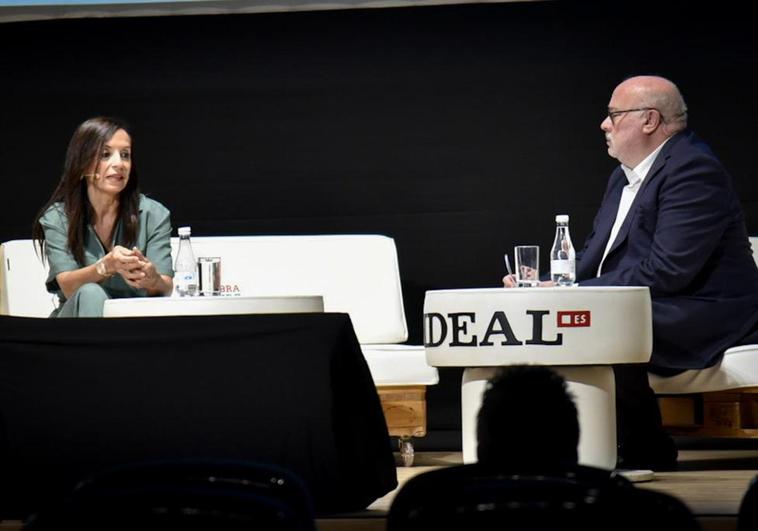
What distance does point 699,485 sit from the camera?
A: 3760 mm

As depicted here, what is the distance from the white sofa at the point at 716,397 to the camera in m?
4.12

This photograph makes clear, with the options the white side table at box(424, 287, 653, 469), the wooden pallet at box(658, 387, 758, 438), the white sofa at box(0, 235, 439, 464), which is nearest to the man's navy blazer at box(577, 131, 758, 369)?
the wooden pallet at box(658, 387, 758, 438)

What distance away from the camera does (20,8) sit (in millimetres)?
5645

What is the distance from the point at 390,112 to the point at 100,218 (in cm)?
160

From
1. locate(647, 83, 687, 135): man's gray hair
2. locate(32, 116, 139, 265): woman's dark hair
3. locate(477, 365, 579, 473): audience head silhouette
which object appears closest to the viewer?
locate(477, 365, 579, 473): audience head silhouette

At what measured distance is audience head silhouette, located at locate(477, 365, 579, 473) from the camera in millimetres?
1862

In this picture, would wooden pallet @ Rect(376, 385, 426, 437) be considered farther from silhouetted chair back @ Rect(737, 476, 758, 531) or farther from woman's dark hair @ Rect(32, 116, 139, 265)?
silhouetted chair back @ Rect(737, 476, 758, 531)

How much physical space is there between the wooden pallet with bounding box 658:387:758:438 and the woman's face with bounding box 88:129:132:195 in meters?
2.09

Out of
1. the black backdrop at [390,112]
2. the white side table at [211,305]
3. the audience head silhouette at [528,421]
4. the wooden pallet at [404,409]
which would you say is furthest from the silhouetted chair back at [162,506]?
the black backdrop at [390,112]

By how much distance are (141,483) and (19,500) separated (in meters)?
1.59

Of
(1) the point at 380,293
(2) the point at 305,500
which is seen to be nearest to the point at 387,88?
(1) the point at 380,293

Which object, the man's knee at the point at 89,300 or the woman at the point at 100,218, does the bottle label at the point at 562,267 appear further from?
the man's knee at the point at 89,300

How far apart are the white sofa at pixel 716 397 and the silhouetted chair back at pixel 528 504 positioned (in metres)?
2.63

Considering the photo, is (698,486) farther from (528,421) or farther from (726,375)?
(528,421)
